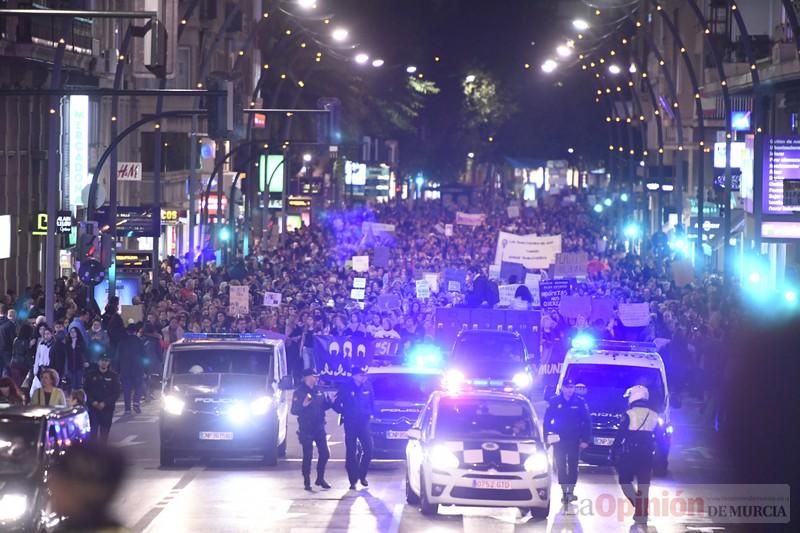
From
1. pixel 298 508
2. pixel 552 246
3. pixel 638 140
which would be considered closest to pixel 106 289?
pixel 552 246

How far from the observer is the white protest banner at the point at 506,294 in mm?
42000

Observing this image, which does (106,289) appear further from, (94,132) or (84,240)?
(94,132)

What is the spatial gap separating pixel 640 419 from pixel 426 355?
1345cm

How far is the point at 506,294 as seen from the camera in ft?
139

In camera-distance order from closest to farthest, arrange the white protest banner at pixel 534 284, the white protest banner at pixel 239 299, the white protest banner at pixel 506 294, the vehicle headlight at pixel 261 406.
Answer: the vehicle headlight at pixel 261 406
the white protest banner at pixel 239 299
the white protest banner at pixel 506 294
the white protest banner at pixel 534 284

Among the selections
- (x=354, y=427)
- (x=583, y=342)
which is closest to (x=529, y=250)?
(x=583, y=342)

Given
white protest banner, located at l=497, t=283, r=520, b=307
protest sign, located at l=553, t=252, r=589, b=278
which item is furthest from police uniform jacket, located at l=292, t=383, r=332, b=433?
protest sign, located at l=553, t=252, r=589, b=278

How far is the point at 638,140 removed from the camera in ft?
353

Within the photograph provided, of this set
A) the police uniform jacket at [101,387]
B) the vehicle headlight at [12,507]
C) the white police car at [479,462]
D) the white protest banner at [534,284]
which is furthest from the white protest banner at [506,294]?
the vehicle headlight at [12,507]

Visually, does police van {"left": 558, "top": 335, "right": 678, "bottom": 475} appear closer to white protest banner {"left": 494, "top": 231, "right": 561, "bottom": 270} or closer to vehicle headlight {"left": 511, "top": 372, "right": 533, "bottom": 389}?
vehicle headlight {"left": 511, "top": 372, "right": 533, "bottom": 389}

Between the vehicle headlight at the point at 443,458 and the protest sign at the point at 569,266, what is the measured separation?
1152 inches

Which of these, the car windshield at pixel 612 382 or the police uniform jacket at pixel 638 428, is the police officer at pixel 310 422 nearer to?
the car windshield at pixel 612 382

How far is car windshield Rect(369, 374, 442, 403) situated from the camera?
971 inches

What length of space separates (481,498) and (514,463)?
1.70ft
